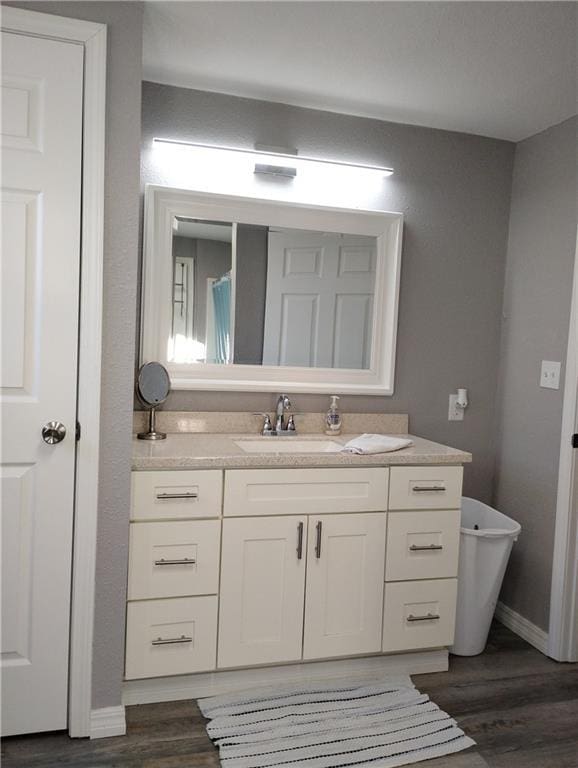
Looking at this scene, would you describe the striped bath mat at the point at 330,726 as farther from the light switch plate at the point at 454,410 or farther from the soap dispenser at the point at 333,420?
the light switch plate at the point at 454,410

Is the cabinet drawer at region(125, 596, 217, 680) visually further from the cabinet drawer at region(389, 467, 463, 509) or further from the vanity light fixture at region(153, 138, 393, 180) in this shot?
the vanity light fixture at region(153, 138, 393, 180)

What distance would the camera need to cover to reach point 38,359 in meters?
1.97

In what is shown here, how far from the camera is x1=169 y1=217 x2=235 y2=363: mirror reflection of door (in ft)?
8.86

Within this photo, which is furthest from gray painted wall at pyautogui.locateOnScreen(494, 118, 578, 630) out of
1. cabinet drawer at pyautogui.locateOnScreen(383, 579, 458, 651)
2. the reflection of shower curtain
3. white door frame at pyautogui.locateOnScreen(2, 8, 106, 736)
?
white door frame at pyautogui.locateOnScreen(2, 8, 106, 736)

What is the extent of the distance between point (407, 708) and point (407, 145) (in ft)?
7.52

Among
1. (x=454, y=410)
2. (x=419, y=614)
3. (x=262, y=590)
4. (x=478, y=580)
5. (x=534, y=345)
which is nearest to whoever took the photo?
(x=262, y=590)

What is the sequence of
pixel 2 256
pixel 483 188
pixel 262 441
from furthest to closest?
pixel 483 188
pixel 262 441
pixel 2 256

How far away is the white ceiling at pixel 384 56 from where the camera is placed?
204 centimetres

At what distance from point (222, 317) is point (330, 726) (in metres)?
1.57

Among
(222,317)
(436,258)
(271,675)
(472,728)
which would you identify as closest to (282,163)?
(222,317)

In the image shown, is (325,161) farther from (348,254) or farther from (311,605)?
(311,605)

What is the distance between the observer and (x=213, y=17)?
210 centimetres

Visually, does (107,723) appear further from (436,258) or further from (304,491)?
(436,258)

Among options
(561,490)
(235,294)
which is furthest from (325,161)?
(561,490)
